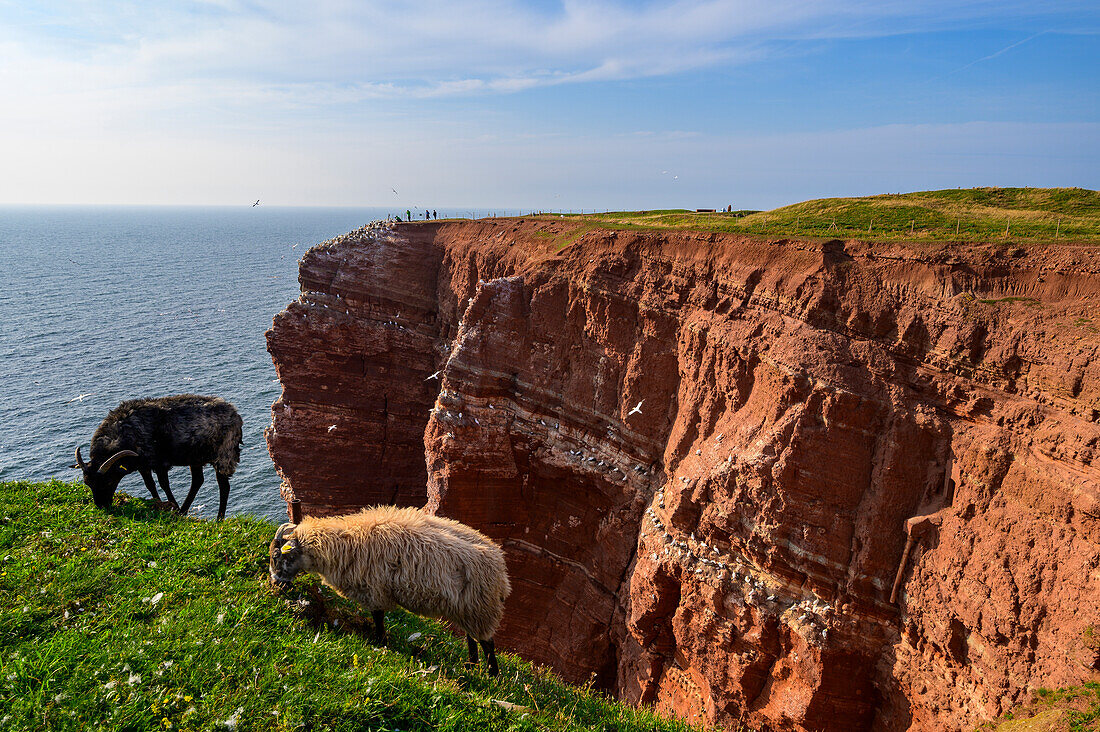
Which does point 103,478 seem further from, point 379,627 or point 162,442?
point 379,627

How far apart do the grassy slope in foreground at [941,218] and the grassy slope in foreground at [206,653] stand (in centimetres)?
1634

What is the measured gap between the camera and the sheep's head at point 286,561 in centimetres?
969

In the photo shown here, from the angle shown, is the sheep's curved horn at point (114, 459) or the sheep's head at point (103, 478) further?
the sheep's head at point (103, 478)

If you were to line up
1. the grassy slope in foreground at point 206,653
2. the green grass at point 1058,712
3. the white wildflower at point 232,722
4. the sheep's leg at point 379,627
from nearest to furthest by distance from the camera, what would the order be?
the white wildflower at point 232,722, the grassy slope in foreground at point 206,653, the sheep's leg at point 379,627, the green grass at point 1058,712

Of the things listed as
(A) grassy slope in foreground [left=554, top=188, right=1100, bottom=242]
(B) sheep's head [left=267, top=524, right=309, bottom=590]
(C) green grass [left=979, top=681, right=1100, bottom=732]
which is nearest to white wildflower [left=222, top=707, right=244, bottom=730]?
(B) sheep's head [left=267, top=524, right=309, bottom=590]

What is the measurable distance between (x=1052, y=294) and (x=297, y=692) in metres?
17.4

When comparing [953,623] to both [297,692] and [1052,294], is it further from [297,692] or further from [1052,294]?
[297,692]

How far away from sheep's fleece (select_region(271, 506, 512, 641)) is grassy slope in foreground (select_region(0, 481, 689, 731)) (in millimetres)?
489

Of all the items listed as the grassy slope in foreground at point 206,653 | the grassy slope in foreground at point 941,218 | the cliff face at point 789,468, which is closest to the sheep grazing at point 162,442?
the grassy slope in foreground at point 206,653

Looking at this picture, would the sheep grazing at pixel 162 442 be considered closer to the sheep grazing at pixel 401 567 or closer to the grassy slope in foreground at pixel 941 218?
the sheep grazing at pixel 401 567

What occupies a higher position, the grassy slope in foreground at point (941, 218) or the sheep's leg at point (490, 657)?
the grassy slope in foreground at point (941, 218)

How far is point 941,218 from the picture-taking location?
791 inches

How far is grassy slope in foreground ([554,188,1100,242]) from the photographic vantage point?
17.0 m

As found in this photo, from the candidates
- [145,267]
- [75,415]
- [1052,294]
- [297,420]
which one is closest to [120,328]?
[75,415]
